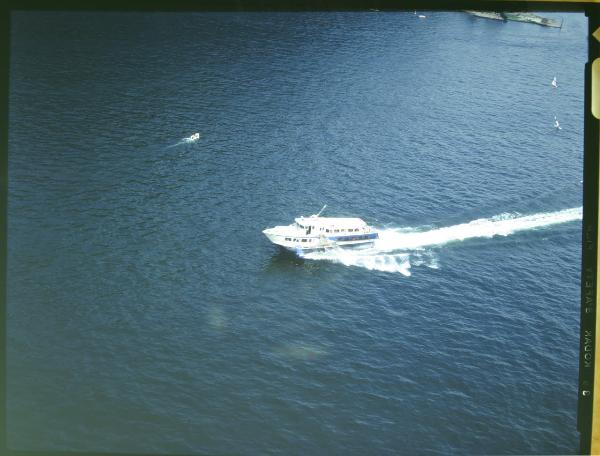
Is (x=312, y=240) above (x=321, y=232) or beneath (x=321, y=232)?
beneath

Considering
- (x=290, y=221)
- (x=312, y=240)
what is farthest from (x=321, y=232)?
(x=290, y=221)

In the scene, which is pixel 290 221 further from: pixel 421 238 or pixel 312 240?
pixel 421 238

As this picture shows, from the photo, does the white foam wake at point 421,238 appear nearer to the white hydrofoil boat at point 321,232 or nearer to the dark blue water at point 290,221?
the dark blue water at point 290,221

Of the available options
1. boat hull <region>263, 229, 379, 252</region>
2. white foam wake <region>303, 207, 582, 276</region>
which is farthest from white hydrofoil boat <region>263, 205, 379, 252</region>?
white foam wake <region>303, 207, 582, 276</region>

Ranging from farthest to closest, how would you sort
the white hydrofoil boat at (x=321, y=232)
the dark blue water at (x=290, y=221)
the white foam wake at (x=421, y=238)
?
the white foam wake at (x=421, y=238), the white hydrofoil boat at (x=321, y=232), the dark blue water at (x=290, y=221)

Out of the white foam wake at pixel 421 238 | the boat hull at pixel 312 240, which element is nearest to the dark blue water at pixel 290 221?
the white foam wake at pixel 421 238

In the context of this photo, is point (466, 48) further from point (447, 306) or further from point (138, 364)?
point (138, 364)
